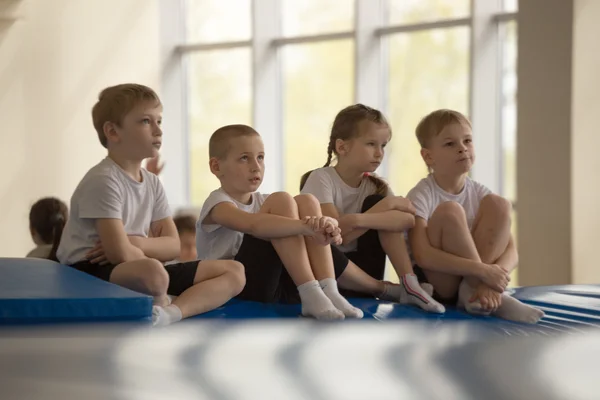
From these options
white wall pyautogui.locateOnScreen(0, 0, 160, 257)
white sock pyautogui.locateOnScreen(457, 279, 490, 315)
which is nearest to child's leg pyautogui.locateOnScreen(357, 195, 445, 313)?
white sock pyautogui.locateOnScreen(457, 279, 490, 315)

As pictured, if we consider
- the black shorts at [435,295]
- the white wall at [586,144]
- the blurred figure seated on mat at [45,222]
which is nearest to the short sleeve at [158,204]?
the black shorts at [435,295]

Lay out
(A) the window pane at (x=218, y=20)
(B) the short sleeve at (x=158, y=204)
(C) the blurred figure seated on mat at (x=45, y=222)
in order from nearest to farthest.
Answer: (B) the short sleeve at (x=158, y=204) < (C) the blurred figure seated on mat at (x=45, y=222) < (A) the window pane at (x=218, y=20)

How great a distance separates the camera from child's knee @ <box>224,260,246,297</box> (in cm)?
327

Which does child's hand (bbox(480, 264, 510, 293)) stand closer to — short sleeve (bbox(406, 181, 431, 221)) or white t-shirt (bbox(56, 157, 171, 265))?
short sleeve (bbox(406, 181, 431, 221))

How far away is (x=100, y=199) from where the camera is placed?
128 inches

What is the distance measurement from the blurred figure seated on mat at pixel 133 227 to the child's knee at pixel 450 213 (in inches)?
32.7

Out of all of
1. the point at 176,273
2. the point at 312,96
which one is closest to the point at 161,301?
the point at 176,273

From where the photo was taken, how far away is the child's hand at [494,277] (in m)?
3.45

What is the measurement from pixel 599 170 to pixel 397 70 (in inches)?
107

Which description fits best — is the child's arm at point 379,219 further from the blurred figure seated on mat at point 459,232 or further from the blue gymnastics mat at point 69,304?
the blue gymnastics mat at point 69,304

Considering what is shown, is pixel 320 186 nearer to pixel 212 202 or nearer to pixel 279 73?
pixel 212 202

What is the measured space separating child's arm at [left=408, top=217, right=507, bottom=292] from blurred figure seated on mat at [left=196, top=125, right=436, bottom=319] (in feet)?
0.71

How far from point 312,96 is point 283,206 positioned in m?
6.06

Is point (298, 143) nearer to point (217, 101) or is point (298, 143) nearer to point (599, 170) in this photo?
point (217, 101)
